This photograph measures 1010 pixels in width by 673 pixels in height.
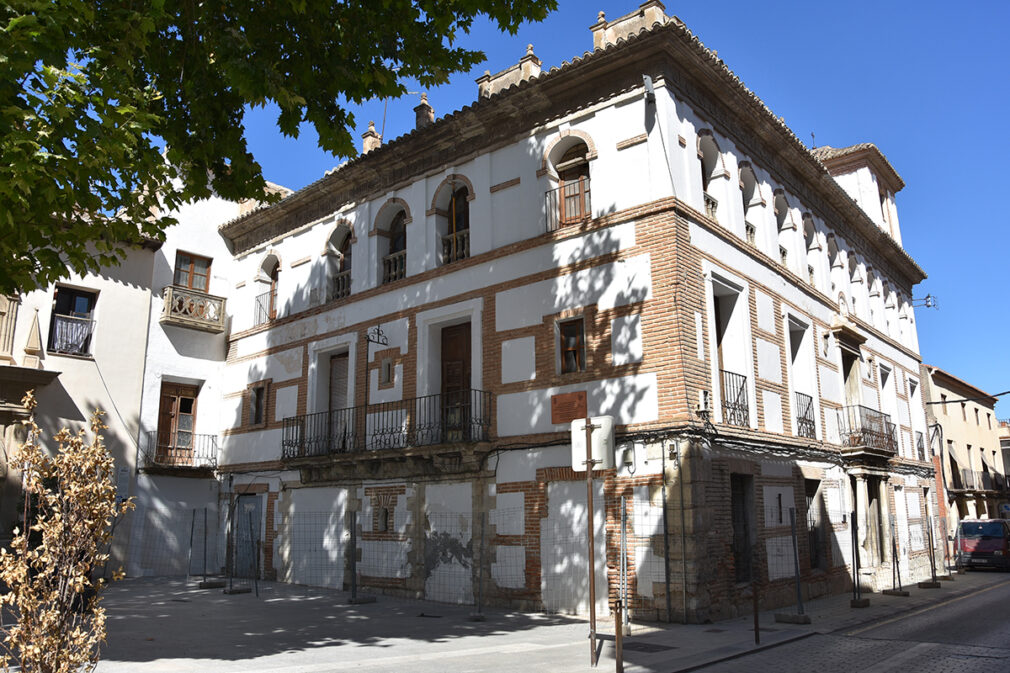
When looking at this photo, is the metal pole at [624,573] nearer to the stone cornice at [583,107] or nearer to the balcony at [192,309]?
the stone cornice at [583,107]

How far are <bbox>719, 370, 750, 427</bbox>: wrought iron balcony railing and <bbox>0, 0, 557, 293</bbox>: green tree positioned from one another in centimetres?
777

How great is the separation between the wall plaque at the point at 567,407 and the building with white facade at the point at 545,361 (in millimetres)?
61

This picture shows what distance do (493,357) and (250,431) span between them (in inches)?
346

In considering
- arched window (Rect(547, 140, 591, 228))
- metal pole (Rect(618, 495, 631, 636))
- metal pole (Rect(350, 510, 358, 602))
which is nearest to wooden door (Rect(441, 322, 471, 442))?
metal pole (Rect(350, 510, 358, 602))

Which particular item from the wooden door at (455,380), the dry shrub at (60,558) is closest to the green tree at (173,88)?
the dry shrub at (60,558)

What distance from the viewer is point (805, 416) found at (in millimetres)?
16625

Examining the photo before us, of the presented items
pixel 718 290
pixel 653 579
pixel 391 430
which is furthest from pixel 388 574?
pixel 718 290

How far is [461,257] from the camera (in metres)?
16.6

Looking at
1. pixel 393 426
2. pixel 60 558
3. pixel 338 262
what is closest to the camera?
pixel 60 558

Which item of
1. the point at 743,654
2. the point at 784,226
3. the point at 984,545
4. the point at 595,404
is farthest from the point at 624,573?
the point at 984,545

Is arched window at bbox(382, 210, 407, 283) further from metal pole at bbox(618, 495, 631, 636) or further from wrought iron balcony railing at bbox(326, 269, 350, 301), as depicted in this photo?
metal pole at bbox(618, 495, 631, 636)

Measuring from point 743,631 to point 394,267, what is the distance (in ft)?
36.4

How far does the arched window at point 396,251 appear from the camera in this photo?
1788 cm

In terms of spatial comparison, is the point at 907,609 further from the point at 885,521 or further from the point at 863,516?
the point at 885,521
